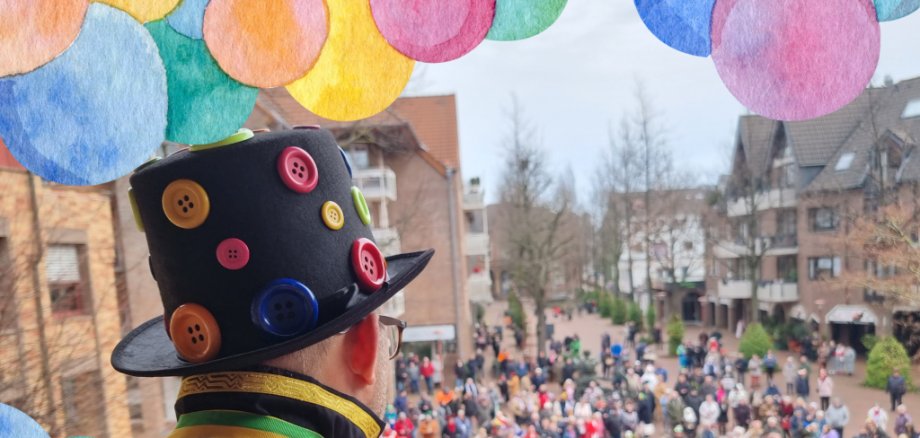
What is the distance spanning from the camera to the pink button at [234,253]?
118 centimetres

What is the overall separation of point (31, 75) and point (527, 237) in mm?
14812

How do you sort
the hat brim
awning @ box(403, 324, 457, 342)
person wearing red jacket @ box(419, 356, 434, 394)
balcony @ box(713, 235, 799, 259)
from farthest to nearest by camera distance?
balcony @ box(713, 235, 799, 259) < awning @ box(403, 324, 457, 342) < person wearing red jacket @ box(419, 356, 434, 394) < the hat brim

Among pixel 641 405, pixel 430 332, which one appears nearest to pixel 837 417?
pixel 641 405

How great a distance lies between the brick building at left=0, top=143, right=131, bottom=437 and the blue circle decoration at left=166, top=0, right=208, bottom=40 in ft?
11.4

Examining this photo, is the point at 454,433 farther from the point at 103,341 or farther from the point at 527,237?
the point at 527,237

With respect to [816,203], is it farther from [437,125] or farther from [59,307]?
[59,307]

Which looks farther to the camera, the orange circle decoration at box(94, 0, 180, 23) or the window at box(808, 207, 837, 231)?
the window at box(808, 207, 837, 231)

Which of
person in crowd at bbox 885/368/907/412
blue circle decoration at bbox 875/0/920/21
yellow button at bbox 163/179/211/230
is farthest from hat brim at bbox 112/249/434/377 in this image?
person in crowd at bbox 885/368/907/412

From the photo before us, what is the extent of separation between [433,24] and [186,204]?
60cm

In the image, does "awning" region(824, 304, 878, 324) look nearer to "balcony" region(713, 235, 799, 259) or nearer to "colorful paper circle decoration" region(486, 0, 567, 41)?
"balcony" region(713, 235, 799, 259)

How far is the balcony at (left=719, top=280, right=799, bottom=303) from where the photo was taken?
17844mm

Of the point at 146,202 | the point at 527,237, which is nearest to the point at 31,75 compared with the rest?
the point at 146,202

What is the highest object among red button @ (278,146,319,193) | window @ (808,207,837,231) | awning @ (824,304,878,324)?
red button @ (278,146,319,193)

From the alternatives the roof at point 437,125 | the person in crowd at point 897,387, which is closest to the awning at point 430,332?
the roof at point 437,125
